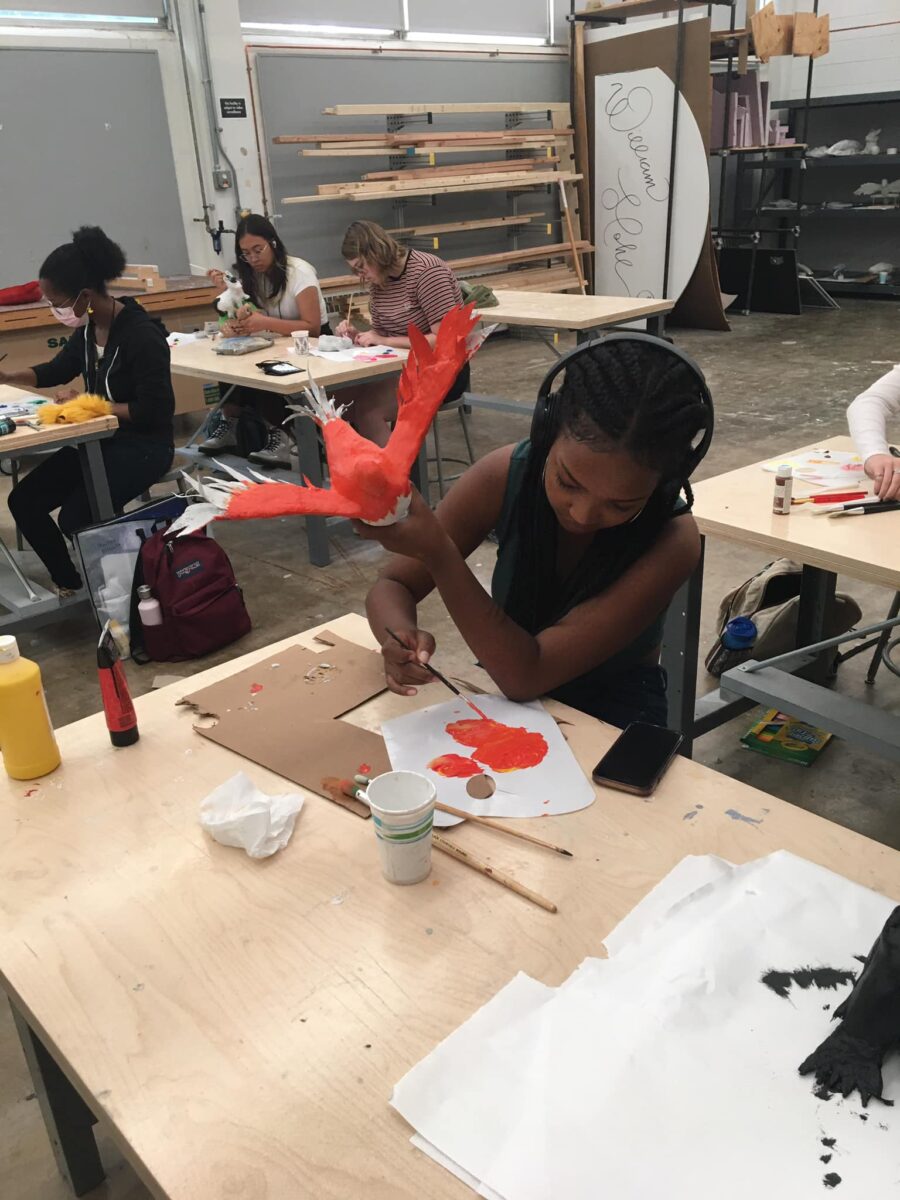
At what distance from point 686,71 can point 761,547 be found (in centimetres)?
679

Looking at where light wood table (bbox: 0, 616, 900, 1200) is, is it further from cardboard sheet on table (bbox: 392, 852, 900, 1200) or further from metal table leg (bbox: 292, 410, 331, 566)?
metal table leg (bbox: 292, 410, 331, 566)

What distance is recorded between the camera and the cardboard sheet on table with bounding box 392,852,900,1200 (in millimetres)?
677

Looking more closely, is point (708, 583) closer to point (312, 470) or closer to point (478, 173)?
point (312, 470)

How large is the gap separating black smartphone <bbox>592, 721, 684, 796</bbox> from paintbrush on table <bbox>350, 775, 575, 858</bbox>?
138 mm

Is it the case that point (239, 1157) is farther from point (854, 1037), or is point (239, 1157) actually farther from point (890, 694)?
point (890, 694)

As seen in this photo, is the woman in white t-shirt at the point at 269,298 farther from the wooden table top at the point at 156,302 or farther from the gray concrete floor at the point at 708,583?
the wooden table top at the point at 156,302

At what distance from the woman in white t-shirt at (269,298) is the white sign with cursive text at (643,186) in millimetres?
4135

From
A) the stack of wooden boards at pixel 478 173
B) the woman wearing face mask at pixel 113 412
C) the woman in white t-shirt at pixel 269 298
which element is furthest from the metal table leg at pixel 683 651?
the stack of wooden boards at pixel 478 173

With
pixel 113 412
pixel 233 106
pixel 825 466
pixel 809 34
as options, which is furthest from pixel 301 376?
pixel 809 34

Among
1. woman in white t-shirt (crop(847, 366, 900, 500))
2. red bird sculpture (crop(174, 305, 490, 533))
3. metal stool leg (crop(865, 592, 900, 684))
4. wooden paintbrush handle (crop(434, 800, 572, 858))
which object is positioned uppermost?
red bird sculpture (crop(174, 305, 490, 533))

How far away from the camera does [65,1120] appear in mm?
1289

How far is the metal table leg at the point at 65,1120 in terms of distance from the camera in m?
1.22

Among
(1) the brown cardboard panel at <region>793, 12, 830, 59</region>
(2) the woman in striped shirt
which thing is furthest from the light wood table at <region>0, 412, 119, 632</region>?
(1) the brown cardboard panel at <region>793, 12, 830, 59</region>

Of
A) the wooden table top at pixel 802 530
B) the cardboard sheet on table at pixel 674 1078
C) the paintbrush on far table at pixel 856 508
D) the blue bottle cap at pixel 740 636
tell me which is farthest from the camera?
the blue bottle cap at pixel 740 636
